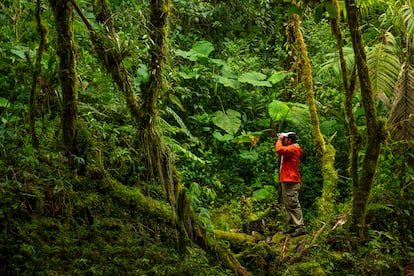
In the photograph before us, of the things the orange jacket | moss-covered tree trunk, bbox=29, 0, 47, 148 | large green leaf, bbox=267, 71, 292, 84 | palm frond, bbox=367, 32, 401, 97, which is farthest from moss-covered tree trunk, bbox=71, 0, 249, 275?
large green leaf, bbox=267, 71, 292, 84

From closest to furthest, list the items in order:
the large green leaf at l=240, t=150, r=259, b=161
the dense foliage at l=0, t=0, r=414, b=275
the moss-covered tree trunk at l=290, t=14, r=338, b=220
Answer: the dense foliage at l=0, t=0, r=414, b=275 → the moss-covered tree trunk at l=290, t=14, r=338, b=220 → the large green leaf at l=240, t=150, r=259, b=161

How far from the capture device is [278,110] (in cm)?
1060

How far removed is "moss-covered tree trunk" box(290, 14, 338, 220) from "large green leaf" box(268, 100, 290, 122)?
114 centimetres

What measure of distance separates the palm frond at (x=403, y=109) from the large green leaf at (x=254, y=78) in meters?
3.75

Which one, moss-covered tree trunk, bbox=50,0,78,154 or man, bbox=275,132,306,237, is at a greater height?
moss-covered tree trunk, bbox=50,0,78,154

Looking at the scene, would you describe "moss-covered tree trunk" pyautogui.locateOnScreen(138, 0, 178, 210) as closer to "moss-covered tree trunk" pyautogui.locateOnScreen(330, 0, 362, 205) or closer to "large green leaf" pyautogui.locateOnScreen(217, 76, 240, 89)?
"moss-covered tree trunk" pyautogui.locateOnScreen(330, 0, 362, 205)

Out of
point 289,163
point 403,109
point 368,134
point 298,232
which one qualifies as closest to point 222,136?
point 289,163

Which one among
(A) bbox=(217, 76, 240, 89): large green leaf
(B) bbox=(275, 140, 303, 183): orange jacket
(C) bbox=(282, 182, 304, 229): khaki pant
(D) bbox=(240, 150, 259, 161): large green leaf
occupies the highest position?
(A) bbox=(217, 76, 240, 89): large green leaf

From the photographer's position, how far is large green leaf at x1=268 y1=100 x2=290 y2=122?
10562 millimetres

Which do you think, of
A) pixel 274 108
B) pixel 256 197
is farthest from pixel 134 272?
pixel 274 108

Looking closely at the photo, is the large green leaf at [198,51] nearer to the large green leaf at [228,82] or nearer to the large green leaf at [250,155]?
the large green leaf at [228,82]

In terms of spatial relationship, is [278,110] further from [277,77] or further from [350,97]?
[350,97]

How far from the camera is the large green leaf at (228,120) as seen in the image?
10.8 meters

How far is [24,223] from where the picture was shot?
493cm
